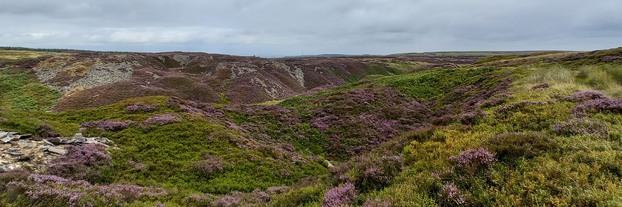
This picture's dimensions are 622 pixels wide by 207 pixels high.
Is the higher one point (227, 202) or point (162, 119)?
point (162, 119)

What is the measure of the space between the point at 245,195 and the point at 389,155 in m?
6.32

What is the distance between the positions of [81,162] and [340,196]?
1264cm

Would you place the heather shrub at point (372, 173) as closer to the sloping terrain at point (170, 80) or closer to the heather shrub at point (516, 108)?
the heather shrub at point (516, 108)

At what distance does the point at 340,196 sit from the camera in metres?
8.74

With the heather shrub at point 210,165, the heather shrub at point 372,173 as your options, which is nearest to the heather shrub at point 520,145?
the heather shrub at point 372,173

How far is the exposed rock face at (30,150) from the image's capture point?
42.0 ft

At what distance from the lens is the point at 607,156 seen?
7.84m

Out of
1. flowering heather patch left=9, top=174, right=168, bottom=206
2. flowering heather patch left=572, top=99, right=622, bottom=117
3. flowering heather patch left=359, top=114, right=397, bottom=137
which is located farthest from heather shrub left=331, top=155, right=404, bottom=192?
flowering heather patch left=359, top=114, right=397, bottom=137

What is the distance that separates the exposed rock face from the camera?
42.0ft

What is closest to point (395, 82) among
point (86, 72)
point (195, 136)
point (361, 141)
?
point (361, 141)

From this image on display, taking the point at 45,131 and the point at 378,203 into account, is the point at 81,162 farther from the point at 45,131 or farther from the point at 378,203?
the point at 378,203

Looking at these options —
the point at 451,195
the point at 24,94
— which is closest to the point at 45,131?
the point at 451,195

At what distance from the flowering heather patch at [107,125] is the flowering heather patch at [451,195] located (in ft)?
66.5

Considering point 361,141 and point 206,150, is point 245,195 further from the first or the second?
point 361,141
